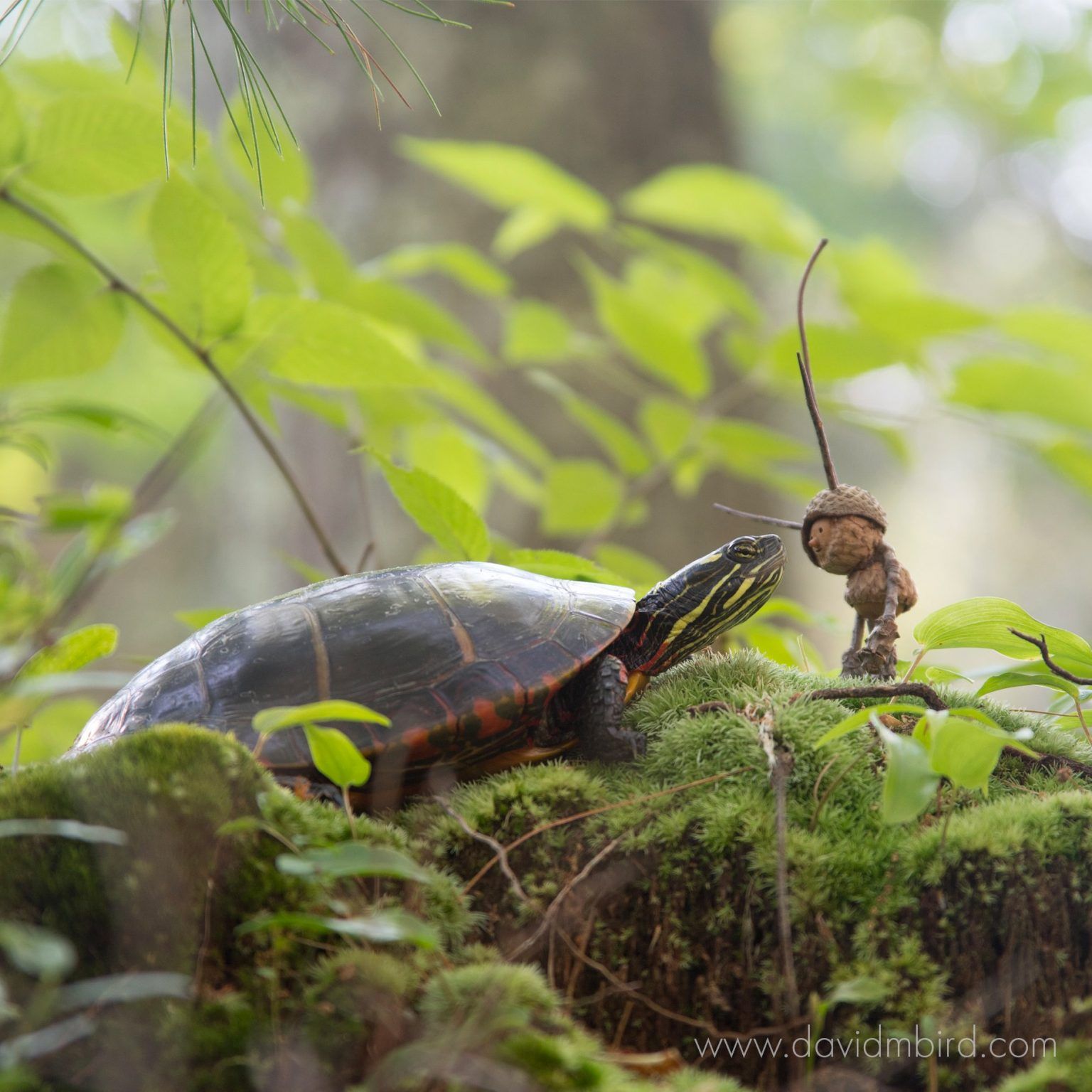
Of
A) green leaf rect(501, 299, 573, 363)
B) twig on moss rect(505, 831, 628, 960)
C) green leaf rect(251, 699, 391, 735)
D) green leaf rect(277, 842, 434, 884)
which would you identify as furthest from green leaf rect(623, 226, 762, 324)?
green leaf rect(277, 842, 434, 884)

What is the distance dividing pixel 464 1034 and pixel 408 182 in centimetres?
402

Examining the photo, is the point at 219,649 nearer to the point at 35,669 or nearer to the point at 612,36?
the point at 35,669

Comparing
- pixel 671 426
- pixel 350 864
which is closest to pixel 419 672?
pixel 350 864

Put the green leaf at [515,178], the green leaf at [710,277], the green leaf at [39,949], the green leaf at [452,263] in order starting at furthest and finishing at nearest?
the green leaf at [710,277] → the green leaf at [515,178] → the green leaf at [452,263] → the green leaf at [39,949]

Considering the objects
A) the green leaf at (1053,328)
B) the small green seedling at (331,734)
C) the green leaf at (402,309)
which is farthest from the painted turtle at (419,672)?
the green leaf at (1053,328)

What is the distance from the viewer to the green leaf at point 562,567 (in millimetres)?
1832

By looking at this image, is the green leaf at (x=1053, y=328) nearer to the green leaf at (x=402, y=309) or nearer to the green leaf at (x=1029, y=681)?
the green leaf at (x=1029, y=681)

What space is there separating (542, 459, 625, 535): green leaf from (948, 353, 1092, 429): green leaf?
979mm

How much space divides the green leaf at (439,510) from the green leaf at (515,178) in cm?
128

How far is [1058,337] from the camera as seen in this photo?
2.21m

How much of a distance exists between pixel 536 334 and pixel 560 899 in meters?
2.09

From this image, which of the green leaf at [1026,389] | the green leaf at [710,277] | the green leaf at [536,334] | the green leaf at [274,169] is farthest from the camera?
the green leaf at [536,334]

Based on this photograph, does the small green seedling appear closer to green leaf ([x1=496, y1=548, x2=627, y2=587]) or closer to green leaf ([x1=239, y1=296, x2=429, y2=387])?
green leaf ([x1=496, y1=548, x2=627, y2=587])

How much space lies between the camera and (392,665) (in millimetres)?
1406
